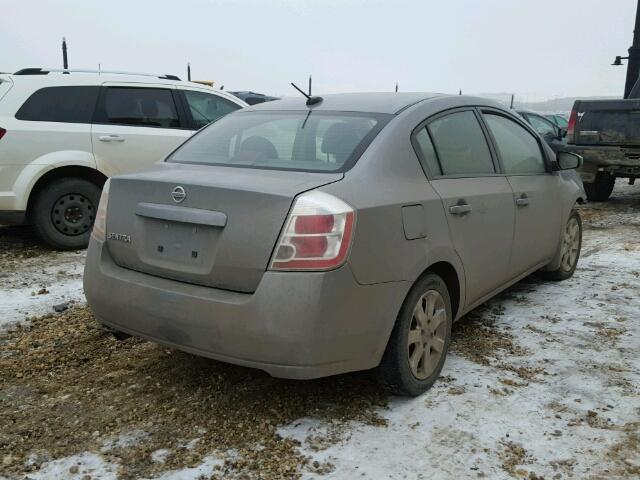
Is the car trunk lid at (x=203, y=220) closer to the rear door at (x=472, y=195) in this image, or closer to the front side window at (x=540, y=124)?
the rear door at (x=472, y=195)

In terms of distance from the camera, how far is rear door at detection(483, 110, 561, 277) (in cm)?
415

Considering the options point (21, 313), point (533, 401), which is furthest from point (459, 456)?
point (21, 313)

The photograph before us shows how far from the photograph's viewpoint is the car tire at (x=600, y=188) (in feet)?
33.5

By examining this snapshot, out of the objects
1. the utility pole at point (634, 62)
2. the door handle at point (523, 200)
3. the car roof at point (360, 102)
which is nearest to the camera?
the car roof at point (360, 102)

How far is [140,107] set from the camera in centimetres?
677

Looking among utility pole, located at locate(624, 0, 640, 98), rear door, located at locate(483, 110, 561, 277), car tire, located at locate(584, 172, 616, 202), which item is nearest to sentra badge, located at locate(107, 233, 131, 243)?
rear door, located at locate(483, 110, 561, 277)

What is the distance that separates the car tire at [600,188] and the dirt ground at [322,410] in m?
6.35

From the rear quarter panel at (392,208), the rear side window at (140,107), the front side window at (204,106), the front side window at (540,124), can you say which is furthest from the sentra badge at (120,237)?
the front side window at (540,124)

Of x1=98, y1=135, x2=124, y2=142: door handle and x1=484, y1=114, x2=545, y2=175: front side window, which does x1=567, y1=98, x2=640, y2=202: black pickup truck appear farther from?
x1=98, y1=135, x2=124, y2=142: door handle

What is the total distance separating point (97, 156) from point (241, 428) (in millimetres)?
4361

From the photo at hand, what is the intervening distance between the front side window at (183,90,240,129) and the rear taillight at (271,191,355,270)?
4715 millimetres

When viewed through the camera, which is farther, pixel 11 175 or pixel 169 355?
pixel 11 175

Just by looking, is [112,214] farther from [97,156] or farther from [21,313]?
[97,156]

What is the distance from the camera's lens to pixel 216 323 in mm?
2695
